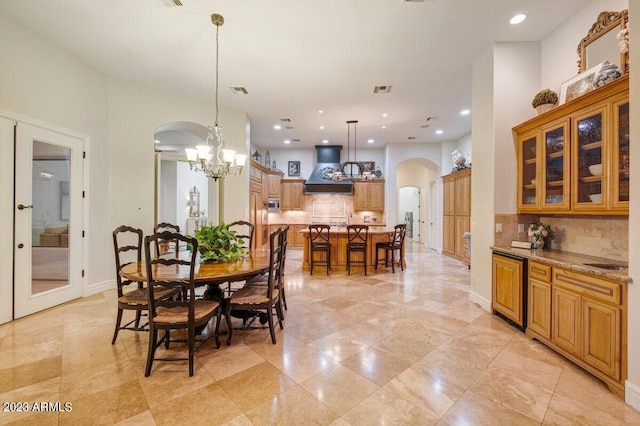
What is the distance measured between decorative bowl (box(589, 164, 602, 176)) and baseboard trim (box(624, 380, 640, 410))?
1.70m

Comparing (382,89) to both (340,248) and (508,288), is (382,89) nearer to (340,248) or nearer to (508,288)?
(340,248)

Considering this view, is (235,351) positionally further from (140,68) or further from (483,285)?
(140,68)

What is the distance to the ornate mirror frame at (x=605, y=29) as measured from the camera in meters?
2.49

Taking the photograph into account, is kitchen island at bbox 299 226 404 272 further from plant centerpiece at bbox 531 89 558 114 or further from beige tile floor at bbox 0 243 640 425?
plant centerpiece at bbox 531 89 558 114

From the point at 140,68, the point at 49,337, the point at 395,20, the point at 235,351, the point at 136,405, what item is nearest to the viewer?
the point at 136,405

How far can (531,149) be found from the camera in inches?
129

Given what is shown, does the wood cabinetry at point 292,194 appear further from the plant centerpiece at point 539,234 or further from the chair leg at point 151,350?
the chair leg at point 151,350

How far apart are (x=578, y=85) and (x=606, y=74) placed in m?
0.53

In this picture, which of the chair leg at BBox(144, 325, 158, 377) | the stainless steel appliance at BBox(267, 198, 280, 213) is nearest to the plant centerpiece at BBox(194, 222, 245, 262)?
the chair leg at BBox(144, 325, 158, 377)

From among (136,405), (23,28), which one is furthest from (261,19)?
(136,405)

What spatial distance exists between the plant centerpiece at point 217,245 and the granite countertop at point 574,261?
3.14 metres

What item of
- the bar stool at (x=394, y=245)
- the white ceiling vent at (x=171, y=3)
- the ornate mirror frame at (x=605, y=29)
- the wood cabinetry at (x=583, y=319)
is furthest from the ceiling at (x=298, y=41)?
the wood cabinetry at (x=583, y=319)

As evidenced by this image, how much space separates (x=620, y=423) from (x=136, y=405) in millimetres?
3187

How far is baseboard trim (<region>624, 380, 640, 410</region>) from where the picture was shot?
181 centimetres
